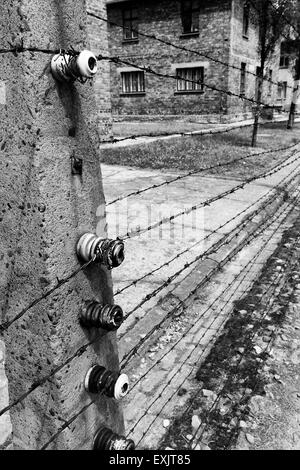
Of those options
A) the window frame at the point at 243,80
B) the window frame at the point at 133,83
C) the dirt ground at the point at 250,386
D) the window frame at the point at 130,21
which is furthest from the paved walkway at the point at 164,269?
the window frame at the point at 130,21

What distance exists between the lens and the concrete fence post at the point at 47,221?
4.44 ft

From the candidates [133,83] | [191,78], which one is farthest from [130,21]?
[191,78]

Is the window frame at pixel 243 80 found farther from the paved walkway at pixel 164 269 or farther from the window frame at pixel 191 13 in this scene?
the paved walkway at pixel 164 269

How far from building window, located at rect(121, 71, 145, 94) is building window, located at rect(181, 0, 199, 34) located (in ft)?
11.7

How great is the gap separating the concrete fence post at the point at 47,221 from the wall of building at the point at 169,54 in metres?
20.0

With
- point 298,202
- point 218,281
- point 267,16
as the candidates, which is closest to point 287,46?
point 267,16

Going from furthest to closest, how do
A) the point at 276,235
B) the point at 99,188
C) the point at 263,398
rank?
the point at 276,235 → the point at 263,398 → the point at 99,188

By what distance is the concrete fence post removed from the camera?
4.44 ft

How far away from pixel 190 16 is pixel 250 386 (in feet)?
71.4

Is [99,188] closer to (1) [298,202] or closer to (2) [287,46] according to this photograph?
(1) [298,202]

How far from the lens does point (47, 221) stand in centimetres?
147

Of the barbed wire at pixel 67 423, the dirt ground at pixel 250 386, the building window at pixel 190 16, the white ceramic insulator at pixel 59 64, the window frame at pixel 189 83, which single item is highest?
the building window at pixel 190 16

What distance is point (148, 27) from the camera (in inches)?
858
